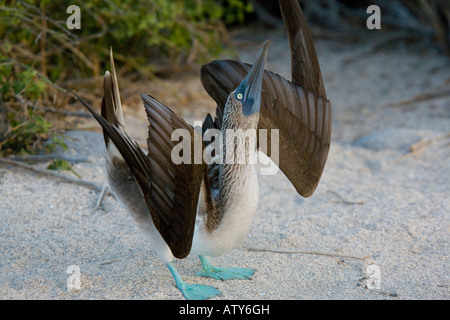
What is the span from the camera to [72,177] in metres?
4.86

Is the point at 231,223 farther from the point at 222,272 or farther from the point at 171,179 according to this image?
the point at 222,272

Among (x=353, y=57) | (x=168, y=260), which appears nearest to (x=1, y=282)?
(x=168, y=260)

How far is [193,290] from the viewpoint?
10.7 feet

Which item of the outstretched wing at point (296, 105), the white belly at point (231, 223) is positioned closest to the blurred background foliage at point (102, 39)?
the outstretched wing at point (296, 105)

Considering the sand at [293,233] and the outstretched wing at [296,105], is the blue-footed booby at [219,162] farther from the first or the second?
the sand at [293,233]

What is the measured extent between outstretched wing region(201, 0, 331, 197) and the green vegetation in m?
1.66

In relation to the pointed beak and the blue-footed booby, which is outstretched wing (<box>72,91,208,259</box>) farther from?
the pointed beak

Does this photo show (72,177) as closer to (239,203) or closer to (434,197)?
(239,203)

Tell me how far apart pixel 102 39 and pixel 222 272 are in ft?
14.3

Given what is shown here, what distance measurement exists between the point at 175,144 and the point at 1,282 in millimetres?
1418

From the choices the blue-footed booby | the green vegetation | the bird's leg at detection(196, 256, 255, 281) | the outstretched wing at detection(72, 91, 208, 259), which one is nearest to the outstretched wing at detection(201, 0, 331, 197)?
the blue-footed booby

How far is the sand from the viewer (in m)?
3.40

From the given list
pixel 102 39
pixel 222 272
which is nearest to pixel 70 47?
pixel 102 39

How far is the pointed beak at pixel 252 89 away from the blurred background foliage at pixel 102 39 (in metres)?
2.08
